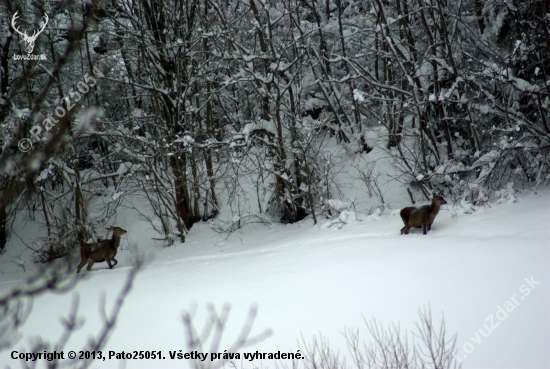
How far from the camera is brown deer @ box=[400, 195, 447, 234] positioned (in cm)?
863

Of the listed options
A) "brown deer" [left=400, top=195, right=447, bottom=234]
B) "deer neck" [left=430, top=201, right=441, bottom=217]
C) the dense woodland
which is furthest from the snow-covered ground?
the dense woodland

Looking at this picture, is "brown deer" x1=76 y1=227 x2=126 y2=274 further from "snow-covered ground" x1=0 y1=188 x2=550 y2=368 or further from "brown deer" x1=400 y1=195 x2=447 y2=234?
"brown deer" x1=400 y1=195 x2=447 y2=234

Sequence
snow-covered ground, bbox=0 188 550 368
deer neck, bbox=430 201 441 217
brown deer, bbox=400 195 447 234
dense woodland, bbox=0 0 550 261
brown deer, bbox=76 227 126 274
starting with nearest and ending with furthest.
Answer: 1. snow-covered ground, bbox=0 188 550 368
2. brown deer, bbox=400 195 447 234
3. deer neck, bbox=430 201 441 217
4. dense woodland, bbox=0 0 550 261
5. brown deer, bbox=76 227 126 274

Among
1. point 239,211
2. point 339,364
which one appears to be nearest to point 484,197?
point 339,364

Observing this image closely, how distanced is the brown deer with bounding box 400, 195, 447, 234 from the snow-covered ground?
0.22m

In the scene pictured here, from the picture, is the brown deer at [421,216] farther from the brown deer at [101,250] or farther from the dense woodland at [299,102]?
the brown deer at [101,250]

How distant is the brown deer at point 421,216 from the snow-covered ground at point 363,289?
8.9 inches

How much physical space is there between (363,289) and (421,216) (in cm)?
316

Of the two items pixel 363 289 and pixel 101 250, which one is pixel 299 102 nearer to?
pixel 101 250

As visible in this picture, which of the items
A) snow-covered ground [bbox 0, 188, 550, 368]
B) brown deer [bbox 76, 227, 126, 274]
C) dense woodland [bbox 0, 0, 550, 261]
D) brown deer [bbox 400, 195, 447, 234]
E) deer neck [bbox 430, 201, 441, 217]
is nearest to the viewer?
snow-covered ground [bbox 0, 188, 550, 368]

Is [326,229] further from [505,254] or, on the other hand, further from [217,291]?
[505,254]

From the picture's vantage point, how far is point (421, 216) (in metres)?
8.62

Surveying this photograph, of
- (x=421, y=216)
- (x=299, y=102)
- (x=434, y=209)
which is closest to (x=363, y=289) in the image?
(x=421, y=216)

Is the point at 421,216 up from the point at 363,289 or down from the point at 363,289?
up
